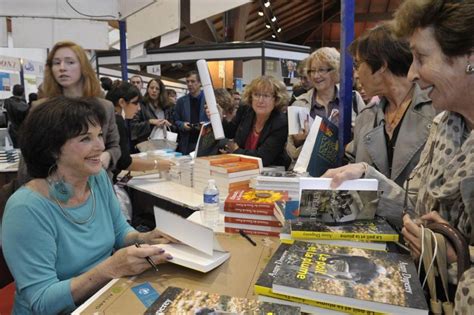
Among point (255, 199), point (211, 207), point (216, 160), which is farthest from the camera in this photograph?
point (216, 160)

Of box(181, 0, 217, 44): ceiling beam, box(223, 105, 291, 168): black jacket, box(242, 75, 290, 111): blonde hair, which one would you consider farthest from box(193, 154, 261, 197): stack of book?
box(181, 0, 217, 44): ceiling beam

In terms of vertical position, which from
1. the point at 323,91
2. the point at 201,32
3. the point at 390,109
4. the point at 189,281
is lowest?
the point at 189,281

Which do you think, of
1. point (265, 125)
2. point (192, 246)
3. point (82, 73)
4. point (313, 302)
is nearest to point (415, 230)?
point (313, 302)

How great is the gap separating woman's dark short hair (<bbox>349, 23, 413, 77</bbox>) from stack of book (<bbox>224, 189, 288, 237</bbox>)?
2.33 ft

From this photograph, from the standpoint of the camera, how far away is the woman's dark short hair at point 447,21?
862mm

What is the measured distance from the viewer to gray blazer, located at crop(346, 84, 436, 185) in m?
1.46

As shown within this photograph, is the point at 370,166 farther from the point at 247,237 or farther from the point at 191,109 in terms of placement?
the point at 191,109

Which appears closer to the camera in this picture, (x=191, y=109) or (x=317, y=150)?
(x=317, y=150)

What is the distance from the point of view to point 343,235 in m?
1.12

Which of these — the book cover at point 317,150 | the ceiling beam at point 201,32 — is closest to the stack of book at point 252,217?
the book cover at point 317,150

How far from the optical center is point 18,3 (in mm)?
3912

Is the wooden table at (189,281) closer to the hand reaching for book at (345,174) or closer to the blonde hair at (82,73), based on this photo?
the hand reaching for book at (345,174)

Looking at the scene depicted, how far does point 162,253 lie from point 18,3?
3948 mm

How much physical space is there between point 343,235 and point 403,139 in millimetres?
585
